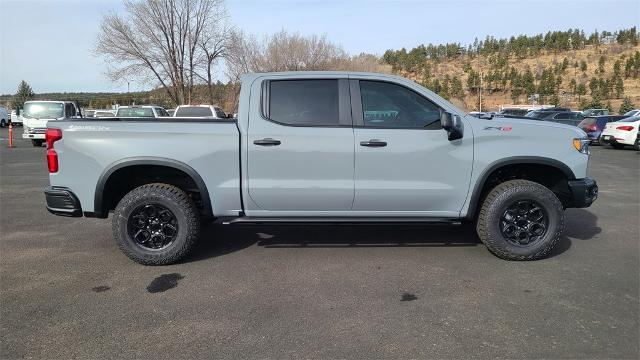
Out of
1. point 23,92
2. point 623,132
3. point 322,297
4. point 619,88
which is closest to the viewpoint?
point 322,297

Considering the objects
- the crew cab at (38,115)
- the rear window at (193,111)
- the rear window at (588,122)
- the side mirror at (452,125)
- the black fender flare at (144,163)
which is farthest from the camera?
the rear window at (588,122)

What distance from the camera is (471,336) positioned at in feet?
10.9

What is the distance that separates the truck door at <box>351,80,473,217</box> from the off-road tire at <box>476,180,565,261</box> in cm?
33

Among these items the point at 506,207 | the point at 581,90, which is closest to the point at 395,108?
the point at 506,207

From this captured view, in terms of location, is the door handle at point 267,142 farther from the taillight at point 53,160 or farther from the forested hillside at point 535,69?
the forested hillside at point 535,69

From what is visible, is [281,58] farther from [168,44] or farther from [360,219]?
[360,219]

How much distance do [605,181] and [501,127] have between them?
742cm

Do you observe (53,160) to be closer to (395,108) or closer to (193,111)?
(395,108)

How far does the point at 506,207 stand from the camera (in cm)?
A: 484

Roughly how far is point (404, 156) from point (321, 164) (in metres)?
0.84

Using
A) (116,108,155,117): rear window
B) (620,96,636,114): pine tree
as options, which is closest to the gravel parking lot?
(116,108,155,117): rear window

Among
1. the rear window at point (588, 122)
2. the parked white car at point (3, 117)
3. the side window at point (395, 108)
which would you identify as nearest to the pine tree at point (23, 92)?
the parked white car at point (3, 117)

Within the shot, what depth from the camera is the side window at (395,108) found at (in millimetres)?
4817

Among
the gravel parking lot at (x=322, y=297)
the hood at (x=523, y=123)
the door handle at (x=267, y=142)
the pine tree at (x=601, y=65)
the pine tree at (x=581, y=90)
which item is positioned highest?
the pine tree at (x=601, y=65)
